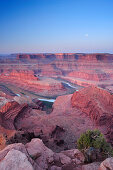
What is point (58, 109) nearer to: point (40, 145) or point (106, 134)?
point (106, 134)

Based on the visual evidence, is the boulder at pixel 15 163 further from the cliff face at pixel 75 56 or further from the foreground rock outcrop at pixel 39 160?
the cliff face at pixel 75 56

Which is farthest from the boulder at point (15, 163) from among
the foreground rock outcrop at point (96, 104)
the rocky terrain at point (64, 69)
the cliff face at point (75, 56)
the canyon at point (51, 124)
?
the cliff face at point (75, 56)

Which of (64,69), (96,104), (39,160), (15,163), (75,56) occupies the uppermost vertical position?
(75,56)

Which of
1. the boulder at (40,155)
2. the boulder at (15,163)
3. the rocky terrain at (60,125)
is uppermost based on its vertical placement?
the boulder at (15,163)

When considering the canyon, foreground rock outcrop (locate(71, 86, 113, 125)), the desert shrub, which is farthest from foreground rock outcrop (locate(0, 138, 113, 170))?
foreground rock outcrop (locate(71, 86, 113, 125))

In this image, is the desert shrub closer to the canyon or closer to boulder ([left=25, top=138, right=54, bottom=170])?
the canyon

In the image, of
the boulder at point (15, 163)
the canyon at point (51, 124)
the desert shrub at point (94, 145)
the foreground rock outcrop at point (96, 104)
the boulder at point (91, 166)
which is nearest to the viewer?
the boulder at point (15, 163)

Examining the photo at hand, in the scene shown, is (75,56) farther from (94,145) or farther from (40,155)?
(40,155)

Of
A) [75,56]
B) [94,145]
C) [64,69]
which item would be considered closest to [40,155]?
[94,145]

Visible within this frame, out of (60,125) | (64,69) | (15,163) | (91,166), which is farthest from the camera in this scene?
(64,69)

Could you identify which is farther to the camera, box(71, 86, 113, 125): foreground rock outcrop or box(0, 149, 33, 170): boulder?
box(71, 86, 113, 125): foreground rock outcrop

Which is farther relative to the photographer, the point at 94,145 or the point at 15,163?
the point at 94,145

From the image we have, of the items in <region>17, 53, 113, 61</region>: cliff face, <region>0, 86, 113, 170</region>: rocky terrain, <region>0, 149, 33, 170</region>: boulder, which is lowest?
<region>0, 86, 113, 170</region>: rocky terrain
